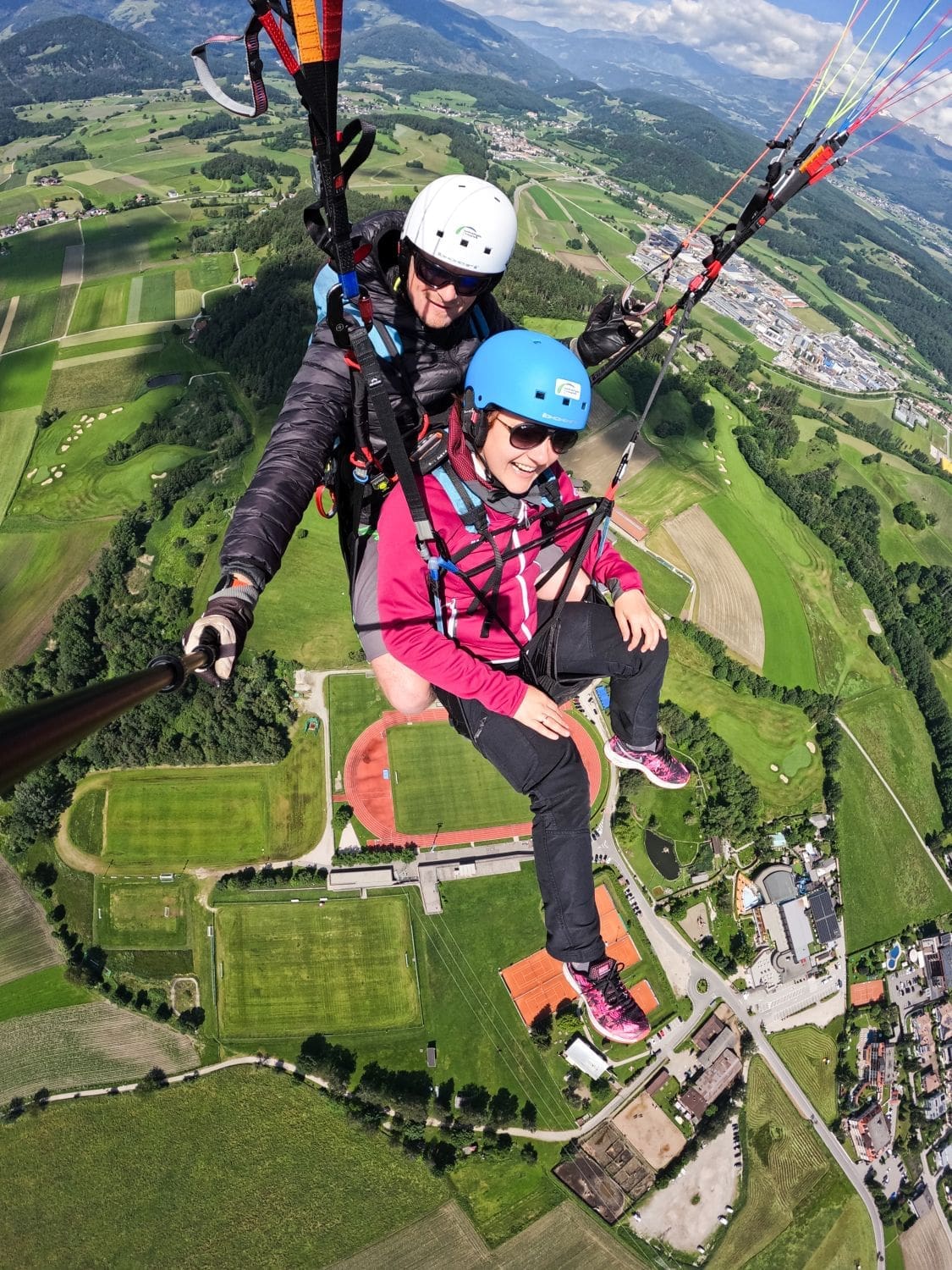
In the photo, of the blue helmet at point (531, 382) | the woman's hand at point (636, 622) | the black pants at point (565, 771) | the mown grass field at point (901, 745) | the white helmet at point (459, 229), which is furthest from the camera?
the mown grass field at point (901, 745)

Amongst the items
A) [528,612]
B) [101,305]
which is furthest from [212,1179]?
[101,305]

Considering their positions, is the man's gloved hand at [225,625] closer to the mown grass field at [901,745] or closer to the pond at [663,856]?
the pond at [663,856]

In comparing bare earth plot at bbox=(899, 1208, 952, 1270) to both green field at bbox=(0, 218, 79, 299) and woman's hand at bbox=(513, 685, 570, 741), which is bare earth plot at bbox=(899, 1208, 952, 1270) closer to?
woman's hand at bbox=(513, 685, 570, 741)

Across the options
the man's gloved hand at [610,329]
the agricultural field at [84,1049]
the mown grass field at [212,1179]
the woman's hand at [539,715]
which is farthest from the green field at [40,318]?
the woman's hand at [539,715]

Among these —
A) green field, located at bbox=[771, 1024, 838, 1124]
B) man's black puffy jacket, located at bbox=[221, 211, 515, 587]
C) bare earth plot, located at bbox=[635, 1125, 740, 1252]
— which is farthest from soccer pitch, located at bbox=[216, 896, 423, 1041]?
man's black puffy jacket, located at bbox=[221, 211, 515, 587]

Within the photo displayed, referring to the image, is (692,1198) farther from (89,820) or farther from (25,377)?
(25,377)

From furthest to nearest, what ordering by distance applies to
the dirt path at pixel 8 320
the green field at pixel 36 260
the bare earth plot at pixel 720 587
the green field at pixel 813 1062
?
the green field at pixel 36 260 < the dirt path at pixel 8 320 < the bare earth plot at pixel 720 587 < the green field at pixel 813 1062

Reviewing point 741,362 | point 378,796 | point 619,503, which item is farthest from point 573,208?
point 378,796
